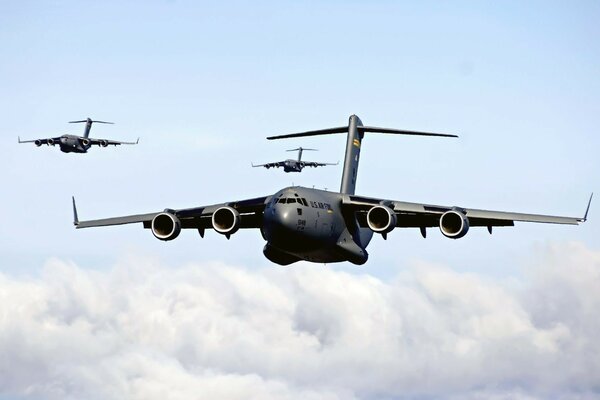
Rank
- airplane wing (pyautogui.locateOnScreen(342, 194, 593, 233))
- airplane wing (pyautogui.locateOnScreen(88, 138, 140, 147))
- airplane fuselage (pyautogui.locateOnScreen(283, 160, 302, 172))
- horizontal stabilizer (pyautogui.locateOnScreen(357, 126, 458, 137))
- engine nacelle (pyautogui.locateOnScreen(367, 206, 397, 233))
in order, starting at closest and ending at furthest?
engine nacelle (pyautogui.locateOnScreen(367, 206, 397, 233)) → airplane wing (pyautogui.locateOnScreen(342, 194, 593, 233)) → horizontal stabilizer (pyautogui.locateOnScreen(357, 126, 458, 137)) → airplane wing (pyautogui.locateOnScreen(88, 138, 140, 147)) → airplane fuselage (pyautogui.locateOnScreen(283, 160, 302, 172))

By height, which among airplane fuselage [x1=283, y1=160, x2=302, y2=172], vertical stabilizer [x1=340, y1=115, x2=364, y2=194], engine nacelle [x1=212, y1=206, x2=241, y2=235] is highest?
vertical stabilizer [x1=340, y1=115, x2=364, y2=194]

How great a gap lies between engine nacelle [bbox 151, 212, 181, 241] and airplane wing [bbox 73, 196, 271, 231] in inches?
18.9

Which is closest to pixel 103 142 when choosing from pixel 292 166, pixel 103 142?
pixel 103 142

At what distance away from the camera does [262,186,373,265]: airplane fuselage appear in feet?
107

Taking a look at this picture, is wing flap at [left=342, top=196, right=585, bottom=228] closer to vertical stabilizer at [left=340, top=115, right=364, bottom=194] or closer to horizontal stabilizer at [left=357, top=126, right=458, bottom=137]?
horizontal stabilizer at [left=357, top=126, right=458, bottom=137]

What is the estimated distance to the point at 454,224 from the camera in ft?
112

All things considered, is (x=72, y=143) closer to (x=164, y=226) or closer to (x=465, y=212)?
(x=164, y=226)

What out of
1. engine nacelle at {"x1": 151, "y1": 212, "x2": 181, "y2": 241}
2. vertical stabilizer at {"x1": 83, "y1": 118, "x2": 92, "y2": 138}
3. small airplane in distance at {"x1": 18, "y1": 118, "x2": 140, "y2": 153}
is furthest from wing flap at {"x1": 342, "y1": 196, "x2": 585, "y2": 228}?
vertical stabilizer at {"x1": 83, "y1": 118, "x2": 92, "y2": 138}

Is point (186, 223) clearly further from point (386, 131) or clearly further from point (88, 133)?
point (88, 133)

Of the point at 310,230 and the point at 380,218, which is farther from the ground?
the point at 380,218

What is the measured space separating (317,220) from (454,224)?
15.7 feet

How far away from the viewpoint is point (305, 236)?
108 feet

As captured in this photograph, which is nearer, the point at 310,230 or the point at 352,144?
the point at 310,230

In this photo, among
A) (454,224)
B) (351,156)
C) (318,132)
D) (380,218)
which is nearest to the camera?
(454,224)
